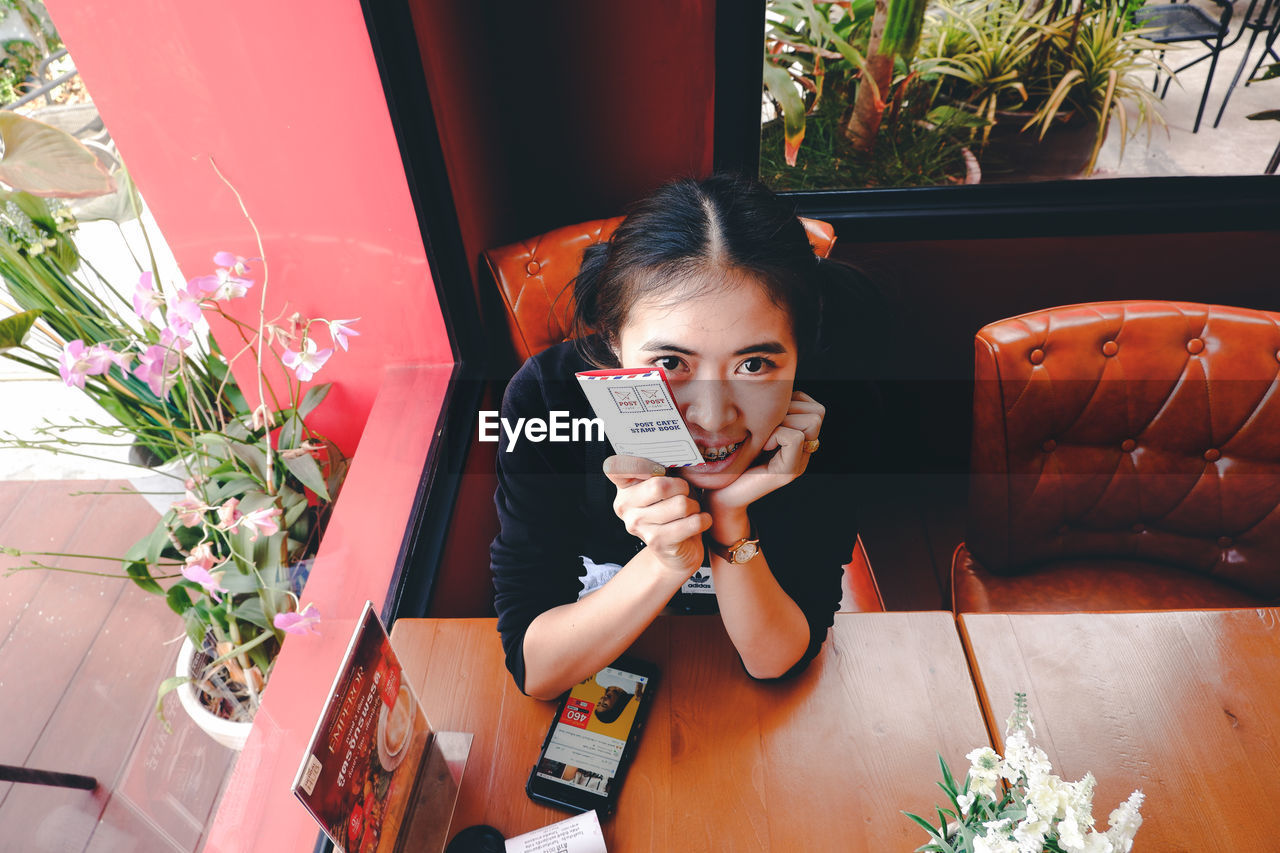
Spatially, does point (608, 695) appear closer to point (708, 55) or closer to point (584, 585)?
point (584, 585)

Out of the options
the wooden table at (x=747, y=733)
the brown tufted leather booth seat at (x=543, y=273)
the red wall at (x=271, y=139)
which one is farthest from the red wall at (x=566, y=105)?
the wooden table at (x=747, y=733)

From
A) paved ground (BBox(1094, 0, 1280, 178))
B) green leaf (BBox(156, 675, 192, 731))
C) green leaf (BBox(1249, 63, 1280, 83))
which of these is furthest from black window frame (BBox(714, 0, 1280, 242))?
green leaf (BBox(156, 675, 192, 731))

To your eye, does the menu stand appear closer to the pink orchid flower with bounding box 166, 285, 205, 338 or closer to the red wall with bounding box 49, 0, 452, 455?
the pink orchid flower with bounding box 166, 285, 205, 338

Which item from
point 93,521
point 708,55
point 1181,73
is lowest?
point 93,521

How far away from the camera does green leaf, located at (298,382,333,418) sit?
4.95 feet

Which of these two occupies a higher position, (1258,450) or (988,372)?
(988,372)

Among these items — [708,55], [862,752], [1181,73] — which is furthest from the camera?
[1181,73]

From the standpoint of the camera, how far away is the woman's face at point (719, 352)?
37.9 inches

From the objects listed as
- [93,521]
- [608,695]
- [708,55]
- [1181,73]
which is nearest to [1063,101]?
[1181,73]

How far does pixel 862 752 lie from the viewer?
101 centimetres

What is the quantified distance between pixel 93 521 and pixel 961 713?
4.99 ft

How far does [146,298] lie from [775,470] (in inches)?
41.0

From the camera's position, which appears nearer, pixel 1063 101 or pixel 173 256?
pixel 173 256

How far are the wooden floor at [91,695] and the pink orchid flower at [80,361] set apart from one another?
27cm
